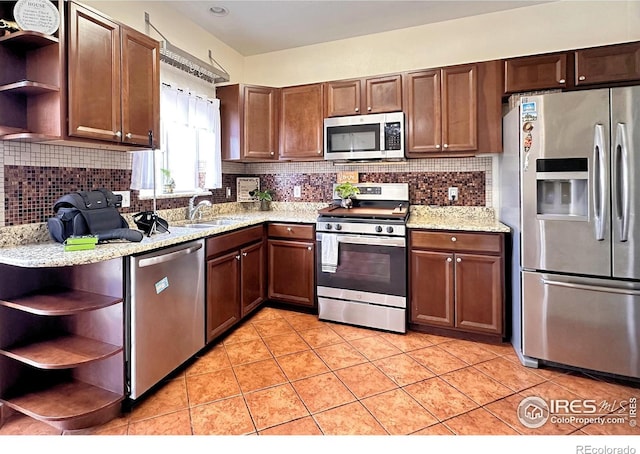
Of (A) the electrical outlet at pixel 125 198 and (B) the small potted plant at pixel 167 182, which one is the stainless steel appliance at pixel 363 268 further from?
(A) the electrical outlet at pixel 125 198

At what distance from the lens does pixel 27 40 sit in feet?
5.84

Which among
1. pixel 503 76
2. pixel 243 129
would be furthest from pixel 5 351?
pixel 503 76

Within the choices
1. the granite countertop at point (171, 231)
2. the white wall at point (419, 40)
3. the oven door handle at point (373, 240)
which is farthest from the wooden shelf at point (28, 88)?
the oven door handle at point (373, 240)

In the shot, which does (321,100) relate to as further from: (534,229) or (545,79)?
(534,229)

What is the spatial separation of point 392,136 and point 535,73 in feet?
3.80

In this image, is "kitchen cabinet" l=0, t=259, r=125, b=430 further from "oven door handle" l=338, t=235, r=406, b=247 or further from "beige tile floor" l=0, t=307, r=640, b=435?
"oven door handle" l=338, t=235, r=406, b=247

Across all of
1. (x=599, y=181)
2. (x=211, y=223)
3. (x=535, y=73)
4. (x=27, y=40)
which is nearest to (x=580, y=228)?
(x=599, y=181)

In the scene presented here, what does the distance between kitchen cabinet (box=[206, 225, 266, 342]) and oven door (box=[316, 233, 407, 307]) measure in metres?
0.57

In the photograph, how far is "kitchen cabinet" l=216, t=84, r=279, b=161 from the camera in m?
3.46

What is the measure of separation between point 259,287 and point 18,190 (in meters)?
1.92

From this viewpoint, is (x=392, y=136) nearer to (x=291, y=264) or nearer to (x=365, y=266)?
(x=365, y=266)

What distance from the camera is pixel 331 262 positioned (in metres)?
3.07

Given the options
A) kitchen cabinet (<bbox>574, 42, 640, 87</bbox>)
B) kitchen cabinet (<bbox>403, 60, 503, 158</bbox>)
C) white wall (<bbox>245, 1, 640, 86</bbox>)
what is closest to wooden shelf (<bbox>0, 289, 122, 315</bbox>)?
kitchen cabinet (<bbox>403, 60, 503, 158</bbox>)

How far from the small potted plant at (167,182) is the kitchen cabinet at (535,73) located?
9.25 ft
